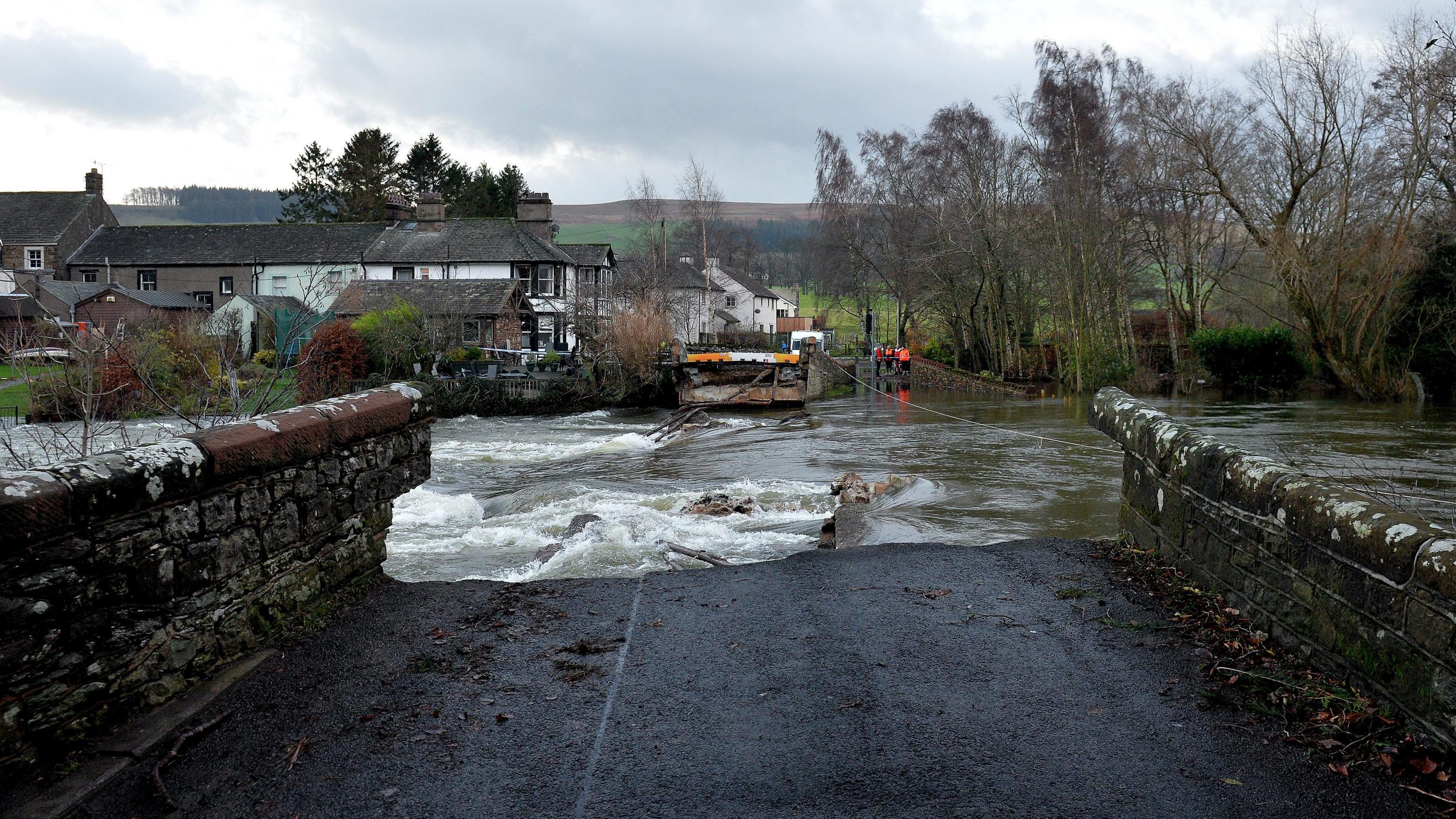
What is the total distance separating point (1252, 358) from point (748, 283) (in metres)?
73.2

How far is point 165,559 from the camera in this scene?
4367mm

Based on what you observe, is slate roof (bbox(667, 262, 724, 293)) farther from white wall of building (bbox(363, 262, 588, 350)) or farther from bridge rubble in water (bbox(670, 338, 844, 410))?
bridge rubble in water (bbox(670, 338, 844, 410))

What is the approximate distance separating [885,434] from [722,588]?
17.3m

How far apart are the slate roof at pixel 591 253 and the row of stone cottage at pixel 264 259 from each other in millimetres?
98

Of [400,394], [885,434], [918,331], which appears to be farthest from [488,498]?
[918,331]

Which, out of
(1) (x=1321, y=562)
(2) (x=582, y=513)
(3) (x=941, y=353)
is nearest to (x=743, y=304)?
(3) (x=941, y=353)

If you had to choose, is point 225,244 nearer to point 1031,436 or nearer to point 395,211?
point 395,211

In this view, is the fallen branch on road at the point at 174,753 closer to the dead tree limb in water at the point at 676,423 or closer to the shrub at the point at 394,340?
the dead tree limb in water at the point at 676,423

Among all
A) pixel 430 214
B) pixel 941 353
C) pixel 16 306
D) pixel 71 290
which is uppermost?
pixel 430 214

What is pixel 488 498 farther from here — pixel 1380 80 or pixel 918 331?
pixel 918 331

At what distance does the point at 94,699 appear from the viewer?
399 cm

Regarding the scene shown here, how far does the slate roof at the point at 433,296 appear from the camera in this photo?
4391 cm

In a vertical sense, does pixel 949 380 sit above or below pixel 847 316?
below

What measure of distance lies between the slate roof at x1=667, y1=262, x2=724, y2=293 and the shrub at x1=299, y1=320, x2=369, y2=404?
2844 cm
